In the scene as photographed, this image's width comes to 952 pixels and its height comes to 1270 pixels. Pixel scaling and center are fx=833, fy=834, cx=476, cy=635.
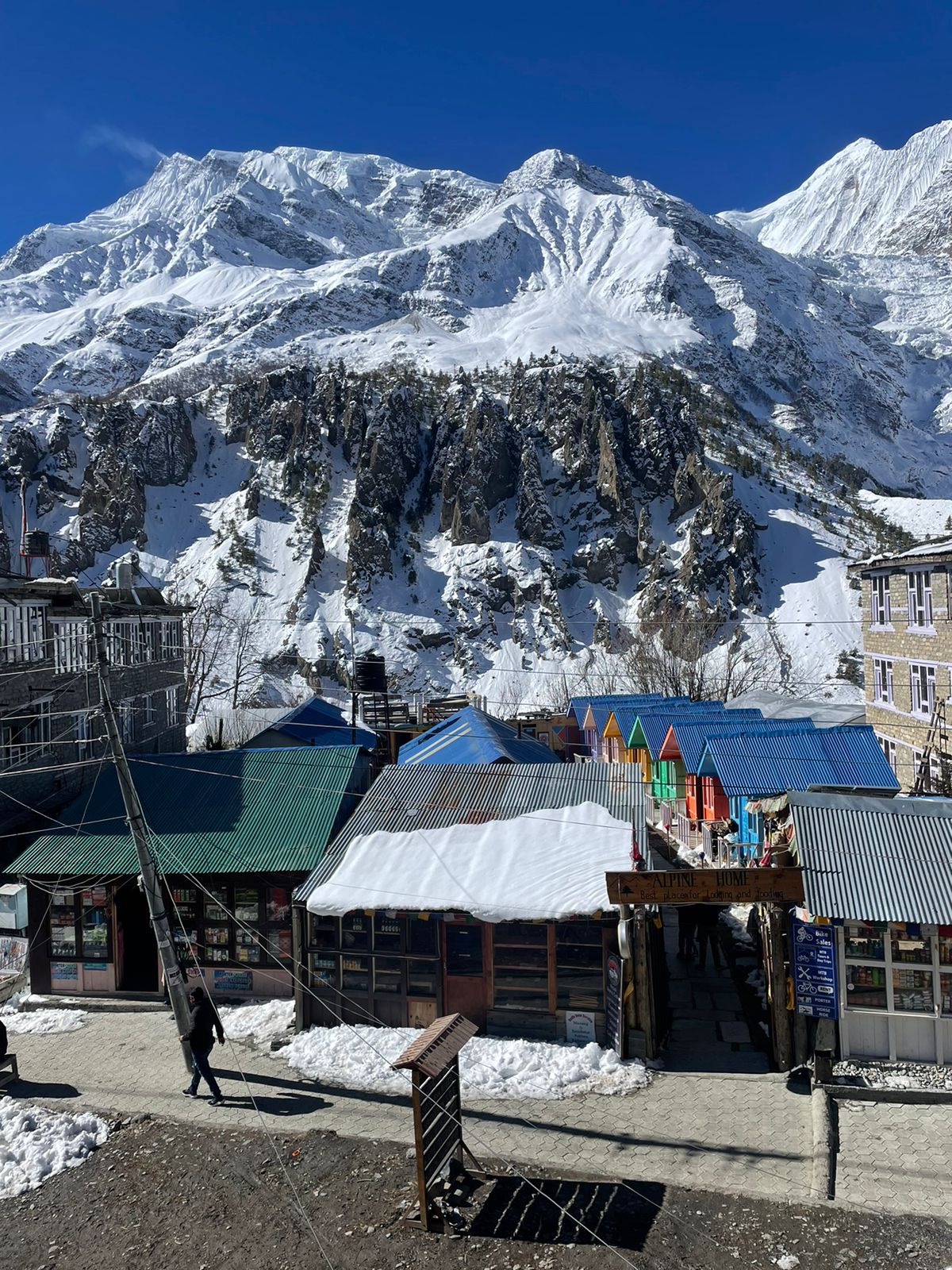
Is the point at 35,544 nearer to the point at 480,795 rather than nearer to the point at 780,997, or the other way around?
the point at 480,795

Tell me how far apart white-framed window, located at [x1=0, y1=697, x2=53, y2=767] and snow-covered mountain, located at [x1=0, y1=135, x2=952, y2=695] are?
42.1m

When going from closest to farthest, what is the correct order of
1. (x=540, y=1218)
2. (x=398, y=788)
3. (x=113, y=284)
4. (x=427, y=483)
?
(x=540, y=1218)
(x=398, y=788)
(x=427, y=483)
(x=113, y=284)

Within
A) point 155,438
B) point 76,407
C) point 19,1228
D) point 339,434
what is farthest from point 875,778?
point 76,407

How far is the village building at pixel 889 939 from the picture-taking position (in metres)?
10.5

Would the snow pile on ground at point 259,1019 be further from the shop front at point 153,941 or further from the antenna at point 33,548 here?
the antenna at point 33,548

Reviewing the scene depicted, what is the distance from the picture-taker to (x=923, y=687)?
24.2m

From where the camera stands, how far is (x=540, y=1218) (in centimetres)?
796

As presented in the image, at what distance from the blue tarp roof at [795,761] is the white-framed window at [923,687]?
290 centimetres

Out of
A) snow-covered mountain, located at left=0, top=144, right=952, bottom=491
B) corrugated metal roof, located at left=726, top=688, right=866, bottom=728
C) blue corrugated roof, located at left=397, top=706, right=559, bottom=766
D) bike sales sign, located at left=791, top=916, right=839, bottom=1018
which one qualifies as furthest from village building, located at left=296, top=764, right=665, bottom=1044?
snow-covered mountain, located at left=0, top=144, right=952, bottom=491

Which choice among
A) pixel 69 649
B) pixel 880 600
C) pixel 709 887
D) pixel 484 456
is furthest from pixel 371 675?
pixel 484 456

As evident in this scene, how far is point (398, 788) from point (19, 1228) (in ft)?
26.4

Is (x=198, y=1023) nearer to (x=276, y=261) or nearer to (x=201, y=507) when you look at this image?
(x=201, y=507)

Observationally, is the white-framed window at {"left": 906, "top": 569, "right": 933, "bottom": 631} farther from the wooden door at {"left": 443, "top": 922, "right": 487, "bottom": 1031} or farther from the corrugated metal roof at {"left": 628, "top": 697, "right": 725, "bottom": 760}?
the wooden door at {"left": 443, "top": 922, "right": 487, "bottom": 1031}

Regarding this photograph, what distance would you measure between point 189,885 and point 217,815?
1.39 metres
